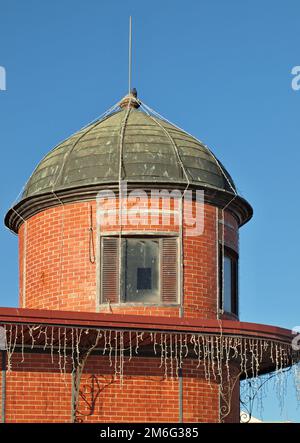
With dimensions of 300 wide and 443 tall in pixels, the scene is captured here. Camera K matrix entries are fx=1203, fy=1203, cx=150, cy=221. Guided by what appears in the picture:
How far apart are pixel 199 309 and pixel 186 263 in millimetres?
1114

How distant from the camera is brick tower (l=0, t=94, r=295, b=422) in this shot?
85.4 feet

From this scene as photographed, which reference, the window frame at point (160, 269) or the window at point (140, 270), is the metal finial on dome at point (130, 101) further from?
the window at point (140, 270)

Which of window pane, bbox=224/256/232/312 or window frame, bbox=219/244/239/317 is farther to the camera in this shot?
window pane, bbox=224/256/232/312

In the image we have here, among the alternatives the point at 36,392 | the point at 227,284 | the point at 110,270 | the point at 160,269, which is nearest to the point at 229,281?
the point at 227,284

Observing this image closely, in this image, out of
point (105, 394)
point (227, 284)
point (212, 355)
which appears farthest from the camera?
point (227, 284)

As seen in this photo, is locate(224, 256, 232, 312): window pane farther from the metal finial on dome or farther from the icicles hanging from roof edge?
the metal finial on dome

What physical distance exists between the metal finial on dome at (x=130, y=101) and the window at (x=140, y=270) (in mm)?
4651

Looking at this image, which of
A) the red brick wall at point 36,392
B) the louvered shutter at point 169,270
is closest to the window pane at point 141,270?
the louvered shutter at point 169,270

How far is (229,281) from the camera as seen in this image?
2927 centimetres

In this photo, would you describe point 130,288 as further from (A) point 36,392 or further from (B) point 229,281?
(A) point 36,392

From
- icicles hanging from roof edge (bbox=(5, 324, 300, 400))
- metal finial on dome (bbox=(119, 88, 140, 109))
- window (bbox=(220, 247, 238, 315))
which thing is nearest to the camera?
icicles hanging from roof edge (bbox=(5, 324, 300, 400))

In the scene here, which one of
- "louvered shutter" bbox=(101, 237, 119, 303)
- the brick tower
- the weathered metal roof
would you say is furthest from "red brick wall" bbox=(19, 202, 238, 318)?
the weathered metal roof

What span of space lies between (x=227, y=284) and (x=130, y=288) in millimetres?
2694
